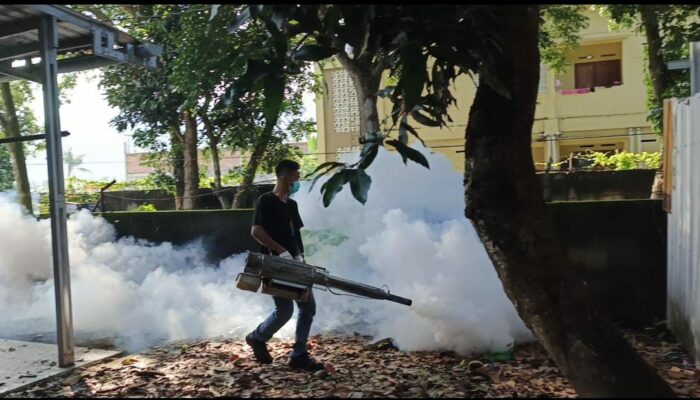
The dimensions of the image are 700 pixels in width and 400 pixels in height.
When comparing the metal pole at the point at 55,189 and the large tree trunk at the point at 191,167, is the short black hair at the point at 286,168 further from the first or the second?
the large tree trunk at the point at 191,167

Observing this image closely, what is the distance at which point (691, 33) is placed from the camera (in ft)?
28.1

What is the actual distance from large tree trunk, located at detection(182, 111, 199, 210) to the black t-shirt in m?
7.42

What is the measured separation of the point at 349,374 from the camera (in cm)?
504

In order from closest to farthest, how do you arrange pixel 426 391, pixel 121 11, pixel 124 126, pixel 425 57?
1. pixel 425 57
2. pixel 426 391
3. pixel 121 11
4. pixel 124 126

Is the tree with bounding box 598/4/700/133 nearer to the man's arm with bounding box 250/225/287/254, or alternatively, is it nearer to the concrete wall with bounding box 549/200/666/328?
the concrete wall with bounding box 549/200/666/328

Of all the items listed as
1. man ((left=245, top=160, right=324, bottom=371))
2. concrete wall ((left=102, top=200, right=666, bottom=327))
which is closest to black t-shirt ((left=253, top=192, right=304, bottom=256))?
man ((left=245, top=160, right=324, bottom=371))

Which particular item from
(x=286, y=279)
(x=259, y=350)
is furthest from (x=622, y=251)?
(x=259, y=350)

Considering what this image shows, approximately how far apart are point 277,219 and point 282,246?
0.75 feet

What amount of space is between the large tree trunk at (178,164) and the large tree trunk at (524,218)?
997 cm

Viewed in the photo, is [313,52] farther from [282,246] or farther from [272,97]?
[282,246]

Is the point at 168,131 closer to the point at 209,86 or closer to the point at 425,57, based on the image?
the point at 209,86

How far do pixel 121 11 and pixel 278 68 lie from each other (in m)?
9.41

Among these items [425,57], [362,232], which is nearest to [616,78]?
[362,232]

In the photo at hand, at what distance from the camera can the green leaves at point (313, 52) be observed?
Result: 3203mm
